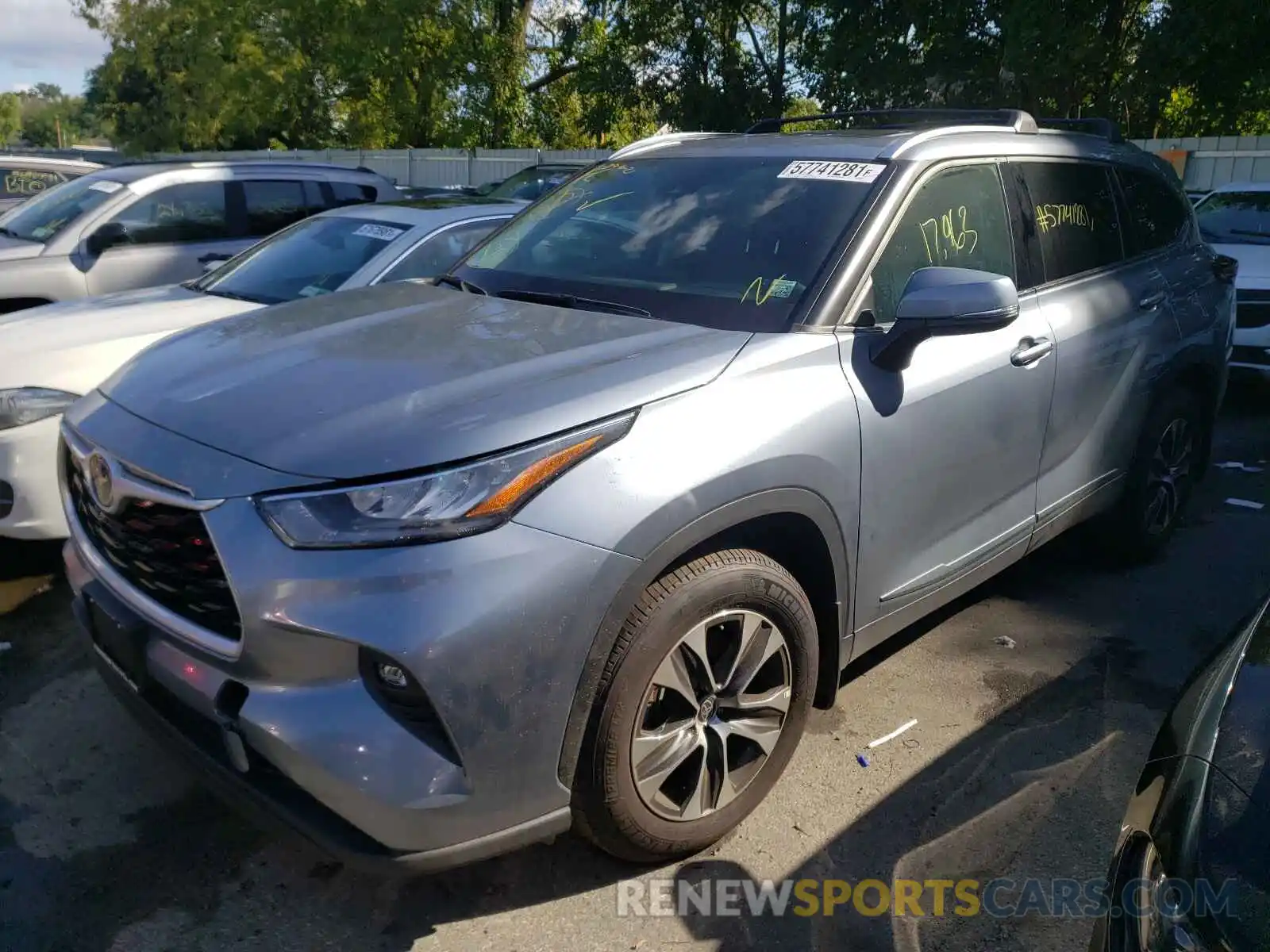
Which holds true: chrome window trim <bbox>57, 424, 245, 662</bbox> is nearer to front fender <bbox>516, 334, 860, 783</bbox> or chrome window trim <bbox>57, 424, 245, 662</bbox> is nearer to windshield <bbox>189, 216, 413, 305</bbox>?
front fender <bbox>516, 334, 860, 783</bbox>

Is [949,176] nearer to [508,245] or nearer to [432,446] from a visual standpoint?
[508,245]

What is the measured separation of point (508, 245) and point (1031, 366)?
6.11ft

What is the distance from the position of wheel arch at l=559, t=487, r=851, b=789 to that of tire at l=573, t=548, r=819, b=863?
1.9 inches

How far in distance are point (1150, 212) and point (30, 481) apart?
4705mm

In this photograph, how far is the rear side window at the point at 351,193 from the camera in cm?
779

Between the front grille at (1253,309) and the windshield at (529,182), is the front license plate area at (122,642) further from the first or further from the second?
the windshield at (529,182)

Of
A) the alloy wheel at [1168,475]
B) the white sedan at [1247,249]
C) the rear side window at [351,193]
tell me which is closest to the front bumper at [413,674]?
the alloy wheel at [1168,475]

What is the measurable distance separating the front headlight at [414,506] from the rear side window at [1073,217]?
2.40m

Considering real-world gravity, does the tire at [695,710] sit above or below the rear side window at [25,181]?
below

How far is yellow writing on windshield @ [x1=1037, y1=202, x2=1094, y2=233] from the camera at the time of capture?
371cm

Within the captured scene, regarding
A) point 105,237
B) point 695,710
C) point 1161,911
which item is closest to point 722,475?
point 695,710

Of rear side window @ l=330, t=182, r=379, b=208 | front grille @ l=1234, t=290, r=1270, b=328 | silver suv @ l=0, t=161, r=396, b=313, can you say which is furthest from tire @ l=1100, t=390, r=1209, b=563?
rear side window @ l=330, t=182, r=379, b=208

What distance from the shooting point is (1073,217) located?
3.89m

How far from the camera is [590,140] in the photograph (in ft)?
89.8
